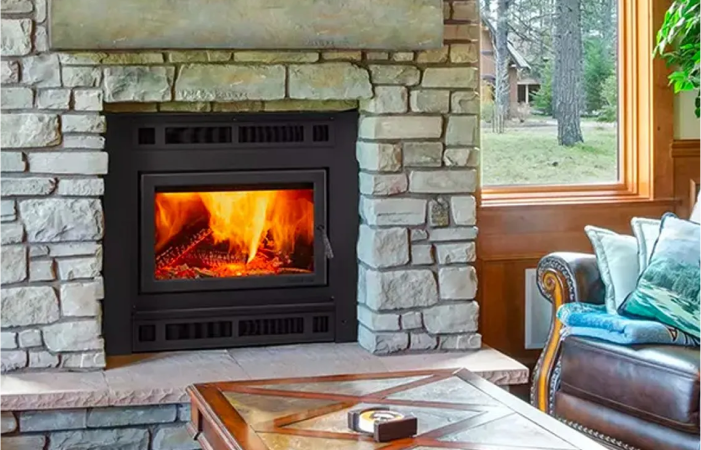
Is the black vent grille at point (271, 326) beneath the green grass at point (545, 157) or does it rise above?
beneath

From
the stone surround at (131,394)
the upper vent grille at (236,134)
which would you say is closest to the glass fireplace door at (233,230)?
the upper vent grille at (236,134)

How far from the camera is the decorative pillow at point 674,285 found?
366cm

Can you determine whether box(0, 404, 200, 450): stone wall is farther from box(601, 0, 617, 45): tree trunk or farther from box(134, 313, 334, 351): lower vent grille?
box(601, 0, 617, 45): tree trunk

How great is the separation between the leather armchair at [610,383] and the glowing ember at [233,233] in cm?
98

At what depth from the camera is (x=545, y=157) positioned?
489cm

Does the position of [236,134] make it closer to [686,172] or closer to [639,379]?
[639,379]

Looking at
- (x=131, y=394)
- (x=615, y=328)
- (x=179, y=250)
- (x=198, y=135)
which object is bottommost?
(x=131, y=394)

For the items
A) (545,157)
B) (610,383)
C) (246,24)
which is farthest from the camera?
(545,157)

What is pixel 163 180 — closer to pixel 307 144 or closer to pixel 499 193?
pixel 307 144

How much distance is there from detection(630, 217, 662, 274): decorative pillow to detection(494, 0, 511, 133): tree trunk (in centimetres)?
93

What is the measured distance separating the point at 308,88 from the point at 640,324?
1.47m

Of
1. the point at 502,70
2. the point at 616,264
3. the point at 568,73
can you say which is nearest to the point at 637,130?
the point at 568,73

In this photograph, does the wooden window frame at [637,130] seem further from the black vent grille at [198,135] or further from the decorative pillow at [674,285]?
the black vent grille at [198,135]

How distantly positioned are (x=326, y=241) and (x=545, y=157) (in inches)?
45.4
